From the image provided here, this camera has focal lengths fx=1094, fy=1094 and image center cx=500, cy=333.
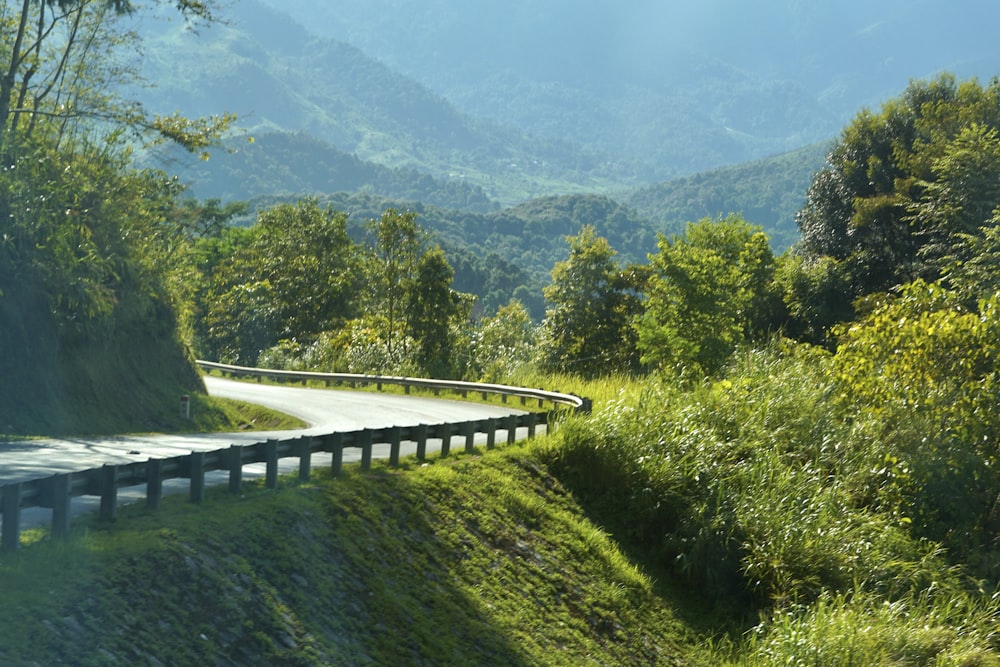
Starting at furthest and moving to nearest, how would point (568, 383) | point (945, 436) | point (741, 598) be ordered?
point (568, 383)
point (945, 436)
point (741, 598)

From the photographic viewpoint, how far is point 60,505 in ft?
30.5

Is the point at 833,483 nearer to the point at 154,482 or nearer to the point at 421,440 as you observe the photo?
the point at 421,440

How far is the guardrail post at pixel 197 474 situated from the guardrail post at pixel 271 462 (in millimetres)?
1209

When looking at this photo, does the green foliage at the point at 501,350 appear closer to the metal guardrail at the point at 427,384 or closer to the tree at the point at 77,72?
the metal guardrail at the point at 427,384

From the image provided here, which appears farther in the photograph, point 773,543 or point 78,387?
point 78,387

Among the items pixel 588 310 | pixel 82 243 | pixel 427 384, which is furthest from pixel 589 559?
pixel 588 310

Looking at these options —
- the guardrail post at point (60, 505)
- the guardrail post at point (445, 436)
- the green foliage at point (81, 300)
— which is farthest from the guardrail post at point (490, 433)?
the guardrail post at point (60, 505)

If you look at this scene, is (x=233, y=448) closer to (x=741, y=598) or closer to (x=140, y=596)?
(x=140, y=596)

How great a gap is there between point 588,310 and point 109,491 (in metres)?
44.4

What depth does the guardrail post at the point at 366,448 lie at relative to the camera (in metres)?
14.9

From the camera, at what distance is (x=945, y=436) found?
69.1ft

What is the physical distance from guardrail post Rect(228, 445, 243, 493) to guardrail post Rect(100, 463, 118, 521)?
71.7 inches

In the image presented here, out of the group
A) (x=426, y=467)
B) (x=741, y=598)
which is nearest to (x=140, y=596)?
(x=426, y=467)

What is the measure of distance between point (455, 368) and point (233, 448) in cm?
2939
